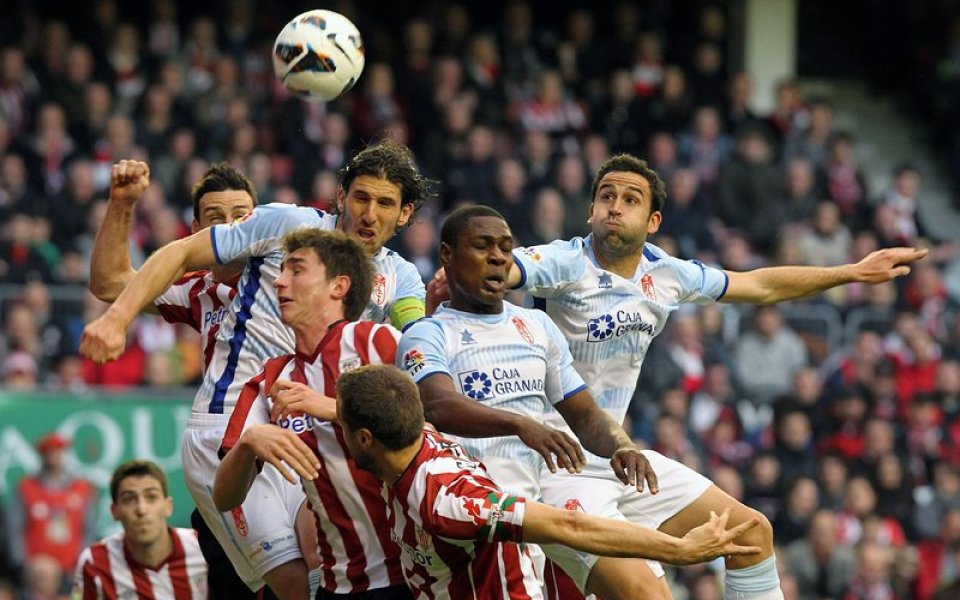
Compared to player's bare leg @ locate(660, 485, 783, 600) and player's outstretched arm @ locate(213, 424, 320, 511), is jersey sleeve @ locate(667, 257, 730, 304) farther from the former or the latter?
player's outstretched arm @ locate(213, 424, 320, 511)

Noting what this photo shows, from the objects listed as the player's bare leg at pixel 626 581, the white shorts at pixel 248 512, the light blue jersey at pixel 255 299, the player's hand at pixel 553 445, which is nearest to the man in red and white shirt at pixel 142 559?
the white shorts at pixel 248 512

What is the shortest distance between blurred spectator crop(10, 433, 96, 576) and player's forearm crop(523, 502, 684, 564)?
761 centimetres

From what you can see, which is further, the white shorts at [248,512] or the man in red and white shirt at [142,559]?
the man in red and white shirt at [142,559]

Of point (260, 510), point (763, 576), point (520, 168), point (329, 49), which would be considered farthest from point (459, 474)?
point (520, 168)

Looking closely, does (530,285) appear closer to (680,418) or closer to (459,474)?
(459,474)

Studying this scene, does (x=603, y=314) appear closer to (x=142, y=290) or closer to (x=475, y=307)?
(x=475, y=307)

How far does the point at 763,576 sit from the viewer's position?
315 inches

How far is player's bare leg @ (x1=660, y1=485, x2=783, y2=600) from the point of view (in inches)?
314

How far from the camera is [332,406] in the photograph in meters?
6.54

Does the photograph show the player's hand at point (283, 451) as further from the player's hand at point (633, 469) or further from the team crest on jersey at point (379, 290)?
the team crest on jersey at point (379, 290)

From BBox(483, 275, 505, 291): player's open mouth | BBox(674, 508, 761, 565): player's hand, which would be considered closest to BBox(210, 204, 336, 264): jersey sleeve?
BBox(483, 275, 505, 291): player's open mouth

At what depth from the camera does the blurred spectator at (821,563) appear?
15.0 m

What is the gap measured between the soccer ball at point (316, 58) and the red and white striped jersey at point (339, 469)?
1.77m

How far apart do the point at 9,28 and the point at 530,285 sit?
1095 cm
